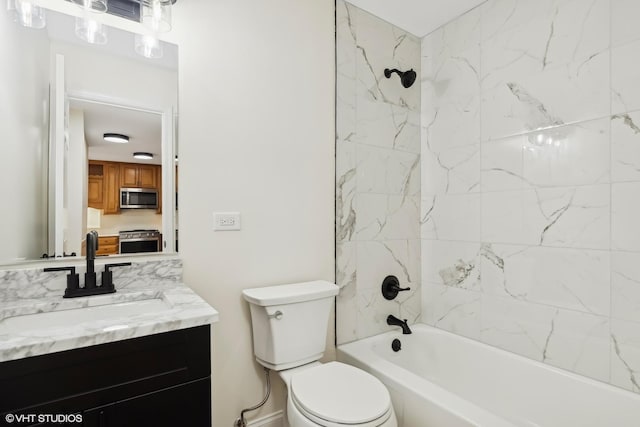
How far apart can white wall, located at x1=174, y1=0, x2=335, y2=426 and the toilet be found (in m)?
0.15

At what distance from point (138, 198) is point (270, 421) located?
135 cm

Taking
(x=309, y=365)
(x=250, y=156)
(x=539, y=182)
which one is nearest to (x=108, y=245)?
(x=250, y=156)

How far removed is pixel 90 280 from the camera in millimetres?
1272

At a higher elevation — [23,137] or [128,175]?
[23,137]

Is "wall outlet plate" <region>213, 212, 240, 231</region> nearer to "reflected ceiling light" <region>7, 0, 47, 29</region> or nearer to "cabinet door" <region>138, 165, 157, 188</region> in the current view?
"cabinet door" <region>138, 165, 157, 188</region>

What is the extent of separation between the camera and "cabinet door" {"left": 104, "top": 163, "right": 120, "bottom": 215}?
1.39 m

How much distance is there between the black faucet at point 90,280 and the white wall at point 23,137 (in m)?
0.17

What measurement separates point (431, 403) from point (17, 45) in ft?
7.04

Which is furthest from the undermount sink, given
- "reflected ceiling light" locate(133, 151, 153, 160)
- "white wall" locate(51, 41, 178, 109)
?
"white wall" locate(51, 41, 178, 109)

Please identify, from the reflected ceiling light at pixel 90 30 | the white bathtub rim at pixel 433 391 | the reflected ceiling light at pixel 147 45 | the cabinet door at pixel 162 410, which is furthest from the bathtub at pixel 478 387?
the reflected ceiling light at pixel 90 30

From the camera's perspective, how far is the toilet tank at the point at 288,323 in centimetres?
155

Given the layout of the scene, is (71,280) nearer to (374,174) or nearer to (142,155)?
(142,155)

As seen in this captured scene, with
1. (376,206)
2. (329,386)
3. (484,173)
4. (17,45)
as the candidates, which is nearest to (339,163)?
(376,206)

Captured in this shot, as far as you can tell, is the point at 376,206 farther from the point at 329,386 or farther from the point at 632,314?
the point at 632,314
